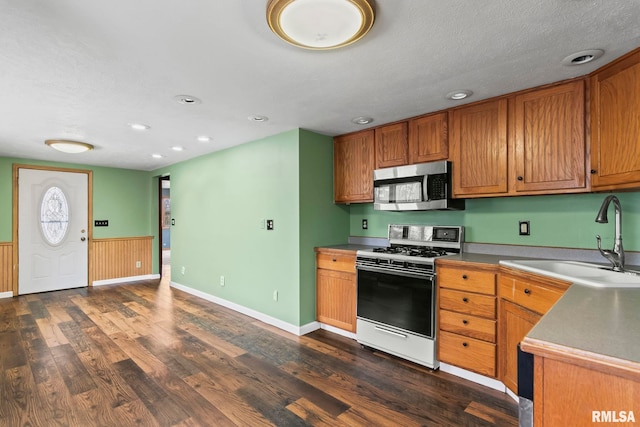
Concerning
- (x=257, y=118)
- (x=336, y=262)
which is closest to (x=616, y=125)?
(x=336, y=262)

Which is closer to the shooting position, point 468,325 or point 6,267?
point 468,325

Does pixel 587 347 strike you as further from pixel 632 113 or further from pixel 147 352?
pixel 147 352

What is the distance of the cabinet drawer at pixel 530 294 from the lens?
1847 mm

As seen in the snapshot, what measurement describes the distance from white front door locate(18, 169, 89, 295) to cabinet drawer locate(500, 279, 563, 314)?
6614mm

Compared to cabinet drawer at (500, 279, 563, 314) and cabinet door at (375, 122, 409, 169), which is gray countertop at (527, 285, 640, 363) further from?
cabinet door at (375, 122, 409, 169)

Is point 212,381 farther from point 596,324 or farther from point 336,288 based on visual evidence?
point 596,324

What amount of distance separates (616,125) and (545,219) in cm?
87

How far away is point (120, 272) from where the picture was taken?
6.13 m

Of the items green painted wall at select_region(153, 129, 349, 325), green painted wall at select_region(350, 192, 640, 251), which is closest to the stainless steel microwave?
green painted wall at select_region(350, 192, 640, 251)

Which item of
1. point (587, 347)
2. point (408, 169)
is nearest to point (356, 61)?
point (408, 169)

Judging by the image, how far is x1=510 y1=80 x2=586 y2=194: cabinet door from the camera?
85.1 inches

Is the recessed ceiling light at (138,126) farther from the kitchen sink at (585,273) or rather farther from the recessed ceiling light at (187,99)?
the kitchen sink at (585,273)

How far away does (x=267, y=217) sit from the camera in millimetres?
3770

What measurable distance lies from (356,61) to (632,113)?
1.61 m
